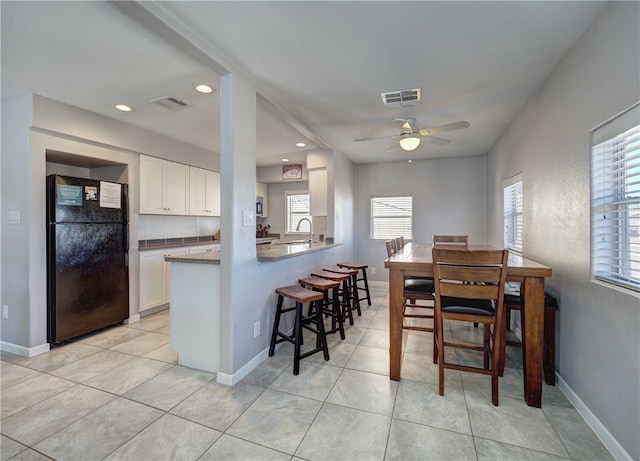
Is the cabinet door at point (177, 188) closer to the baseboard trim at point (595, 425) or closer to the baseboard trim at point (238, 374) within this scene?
the baseboard trim at point (238, 374)

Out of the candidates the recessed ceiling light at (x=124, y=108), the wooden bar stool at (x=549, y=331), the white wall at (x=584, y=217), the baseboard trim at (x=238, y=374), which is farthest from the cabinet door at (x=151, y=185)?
the white wall at (x=584, y=217)

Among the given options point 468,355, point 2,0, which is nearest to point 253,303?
point 468,355

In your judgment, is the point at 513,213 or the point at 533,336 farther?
the point at 513,213

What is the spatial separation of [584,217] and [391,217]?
12.4 feet

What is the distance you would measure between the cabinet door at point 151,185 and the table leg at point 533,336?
4.12 m

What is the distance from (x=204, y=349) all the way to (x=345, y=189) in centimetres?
347

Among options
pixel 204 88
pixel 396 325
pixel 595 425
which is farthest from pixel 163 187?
pixel 595 425

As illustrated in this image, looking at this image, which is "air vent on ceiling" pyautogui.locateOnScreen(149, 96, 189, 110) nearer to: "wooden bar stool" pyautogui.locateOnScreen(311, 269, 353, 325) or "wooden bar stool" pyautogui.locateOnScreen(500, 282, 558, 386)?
"wooden bar stool" pyautogui.locateOnScreen(311, 269, 353, 325)

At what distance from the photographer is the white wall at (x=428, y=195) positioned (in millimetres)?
5043

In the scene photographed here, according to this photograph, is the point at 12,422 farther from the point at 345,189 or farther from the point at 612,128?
the point at 345,189

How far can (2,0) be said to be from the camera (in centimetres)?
152

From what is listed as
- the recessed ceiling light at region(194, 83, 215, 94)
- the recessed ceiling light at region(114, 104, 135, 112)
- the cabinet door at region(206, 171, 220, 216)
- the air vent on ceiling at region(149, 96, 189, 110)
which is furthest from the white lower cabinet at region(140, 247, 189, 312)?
the recessed ceiling light at region(194, 83, 215, 94)

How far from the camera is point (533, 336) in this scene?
75.2 inches

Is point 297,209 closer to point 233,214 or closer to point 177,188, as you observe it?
point 177,188
